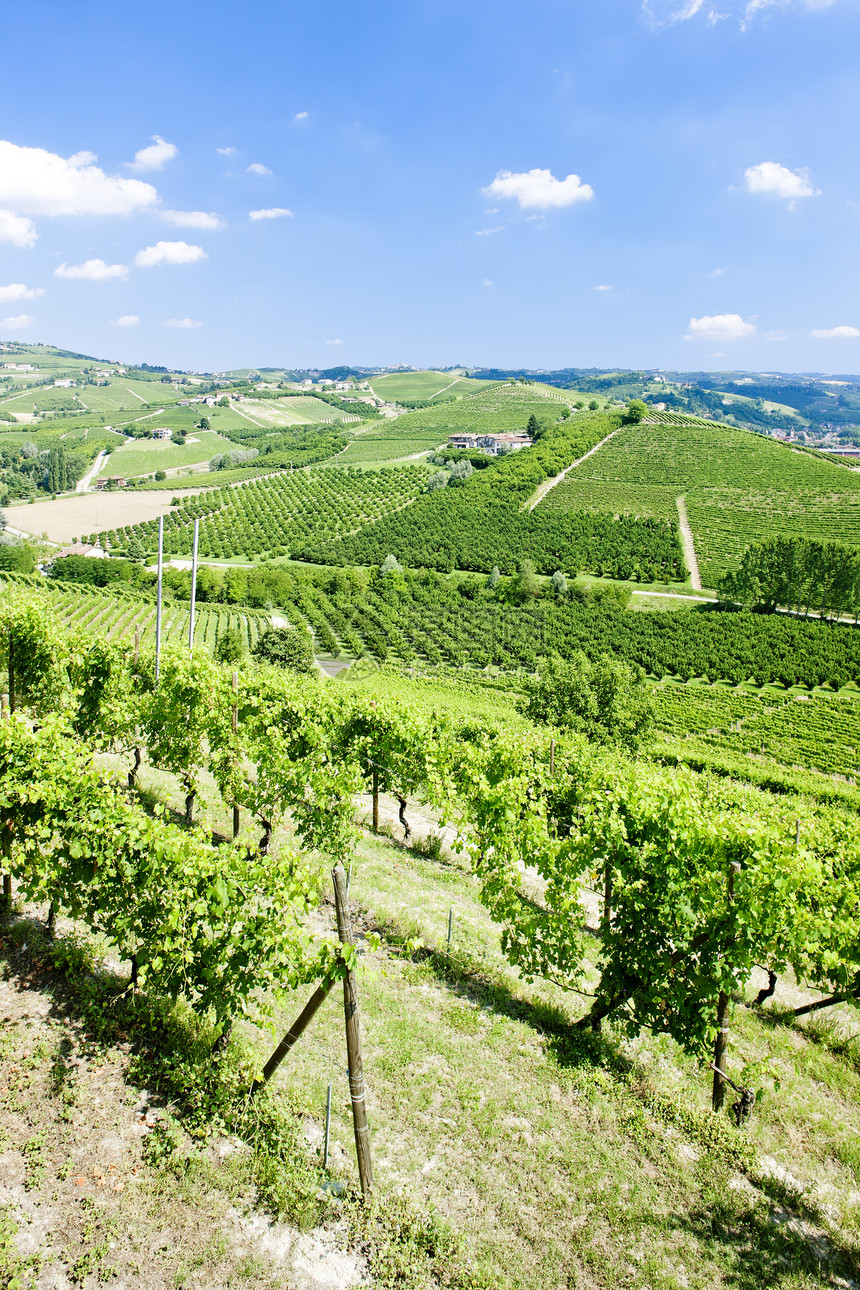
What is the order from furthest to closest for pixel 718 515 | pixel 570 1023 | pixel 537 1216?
pixel 718 515
pixel 570 1023
pixel 537 1216

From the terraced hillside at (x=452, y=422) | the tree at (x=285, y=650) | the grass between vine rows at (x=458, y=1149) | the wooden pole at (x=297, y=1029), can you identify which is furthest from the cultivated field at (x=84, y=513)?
the wooden pole at (x=297, y=1029)

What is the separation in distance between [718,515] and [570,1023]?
8980cm

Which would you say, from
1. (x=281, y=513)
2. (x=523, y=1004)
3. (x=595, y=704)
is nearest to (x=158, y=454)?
(x=281, y=513)

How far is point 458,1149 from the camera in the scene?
7895 millimetres

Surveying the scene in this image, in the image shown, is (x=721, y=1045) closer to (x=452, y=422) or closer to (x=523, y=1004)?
(x=523, y=1004)

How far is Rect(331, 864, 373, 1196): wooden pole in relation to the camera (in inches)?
270

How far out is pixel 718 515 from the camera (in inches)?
3504

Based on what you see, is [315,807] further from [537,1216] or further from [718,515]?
[718,515]

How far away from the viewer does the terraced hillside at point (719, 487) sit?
81.6 meters

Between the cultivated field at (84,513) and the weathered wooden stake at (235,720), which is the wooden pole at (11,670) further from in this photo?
the cultivated field at (84,513)

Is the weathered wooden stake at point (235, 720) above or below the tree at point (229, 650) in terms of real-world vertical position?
above

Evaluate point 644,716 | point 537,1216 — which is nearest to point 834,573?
point 644,716

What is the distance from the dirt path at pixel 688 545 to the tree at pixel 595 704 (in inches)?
1638

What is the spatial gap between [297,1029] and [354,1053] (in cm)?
88
